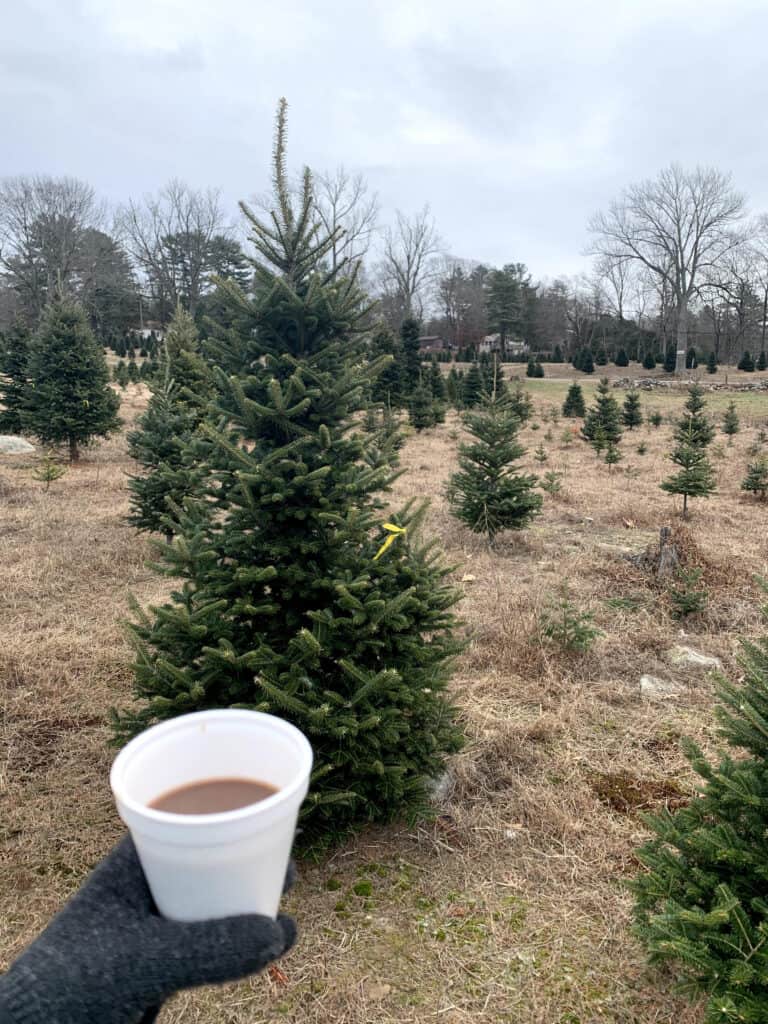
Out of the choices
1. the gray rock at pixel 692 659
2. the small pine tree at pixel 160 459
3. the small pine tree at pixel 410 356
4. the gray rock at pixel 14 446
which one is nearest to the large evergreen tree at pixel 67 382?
the gray rock at pixel 14 446

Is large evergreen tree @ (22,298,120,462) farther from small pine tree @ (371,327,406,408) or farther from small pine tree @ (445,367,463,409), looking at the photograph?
small pine tree @ (445,367,463,409)

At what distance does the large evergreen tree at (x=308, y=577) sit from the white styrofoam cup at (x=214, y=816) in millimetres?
1562

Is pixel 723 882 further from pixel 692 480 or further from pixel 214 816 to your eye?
pixel 692 480

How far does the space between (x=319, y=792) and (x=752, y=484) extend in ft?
38.6

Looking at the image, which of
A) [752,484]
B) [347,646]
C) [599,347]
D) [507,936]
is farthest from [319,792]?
[599,347]

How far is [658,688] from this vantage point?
196 inches

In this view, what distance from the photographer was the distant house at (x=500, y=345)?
56250 mm

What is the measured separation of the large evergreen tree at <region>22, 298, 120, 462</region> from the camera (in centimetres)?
1420

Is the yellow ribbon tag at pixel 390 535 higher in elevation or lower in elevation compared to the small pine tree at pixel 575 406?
lower

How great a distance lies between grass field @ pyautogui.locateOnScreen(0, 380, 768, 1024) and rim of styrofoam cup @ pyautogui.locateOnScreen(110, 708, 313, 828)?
1.88 meters

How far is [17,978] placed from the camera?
3.54 ft

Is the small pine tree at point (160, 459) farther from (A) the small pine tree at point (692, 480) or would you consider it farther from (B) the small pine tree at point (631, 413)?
(B) the small pine tree at point (631, 413)

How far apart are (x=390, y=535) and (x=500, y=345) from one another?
5499cm

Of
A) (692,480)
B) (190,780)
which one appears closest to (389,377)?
(692,480)
